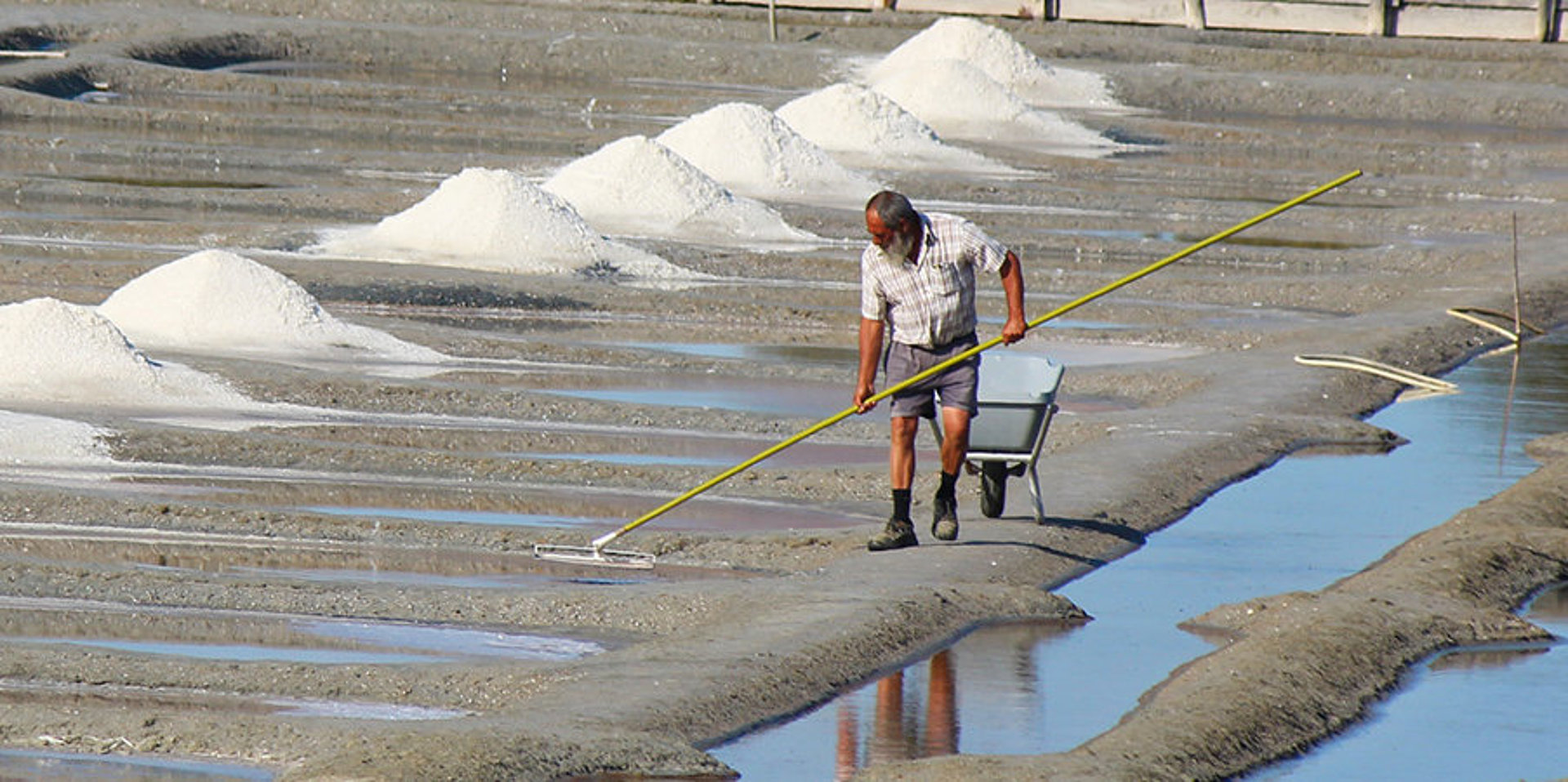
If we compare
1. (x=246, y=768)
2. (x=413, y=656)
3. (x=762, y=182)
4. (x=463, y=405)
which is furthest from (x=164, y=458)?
(x=762, y=182)

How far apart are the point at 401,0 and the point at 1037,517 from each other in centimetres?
2784

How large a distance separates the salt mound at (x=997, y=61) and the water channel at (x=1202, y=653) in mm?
21060

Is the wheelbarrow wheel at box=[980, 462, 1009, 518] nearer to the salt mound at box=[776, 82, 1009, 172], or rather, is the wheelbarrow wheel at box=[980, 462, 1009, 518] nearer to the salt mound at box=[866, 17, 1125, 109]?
the salt mound at box=[776, 82, 1009, 172]

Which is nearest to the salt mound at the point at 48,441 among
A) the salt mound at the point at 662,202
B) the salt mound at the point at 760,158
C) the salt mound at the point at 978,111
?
the salt mound at the point at 662,202

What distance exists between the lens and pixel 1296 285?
777 inches

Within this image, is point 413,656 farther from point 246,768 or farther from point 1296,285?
point 1296,285

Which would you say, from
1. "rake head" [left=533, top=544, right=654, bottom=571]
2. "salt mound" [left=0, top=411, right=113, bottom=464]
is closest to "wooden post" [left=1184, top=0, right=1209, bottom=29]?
"salt mound" [left=0, top=411, right=113, bottom=464]

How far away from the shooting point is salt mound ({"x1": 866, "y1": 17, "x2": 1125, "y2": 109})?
3288 centimetres

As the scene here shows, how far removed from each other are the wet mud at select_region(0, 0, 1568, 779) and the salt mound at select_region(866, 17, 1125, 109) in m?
3.24

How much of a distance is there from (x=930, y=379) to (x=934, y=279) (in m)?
0.38

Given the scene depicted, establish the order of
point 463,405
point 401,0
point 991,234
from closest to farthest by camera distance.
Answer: point 463,405, point 991,234, point 401,0

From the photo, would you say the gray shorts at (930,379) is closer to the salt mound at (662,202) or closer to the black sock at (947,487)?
the black sock at (947,487)

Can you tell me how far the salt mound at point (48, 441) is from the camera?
11.4m

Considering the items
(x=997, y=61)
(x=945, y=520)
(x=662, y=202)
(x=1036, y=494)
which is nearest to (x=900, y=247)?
(x=945, y=520)
